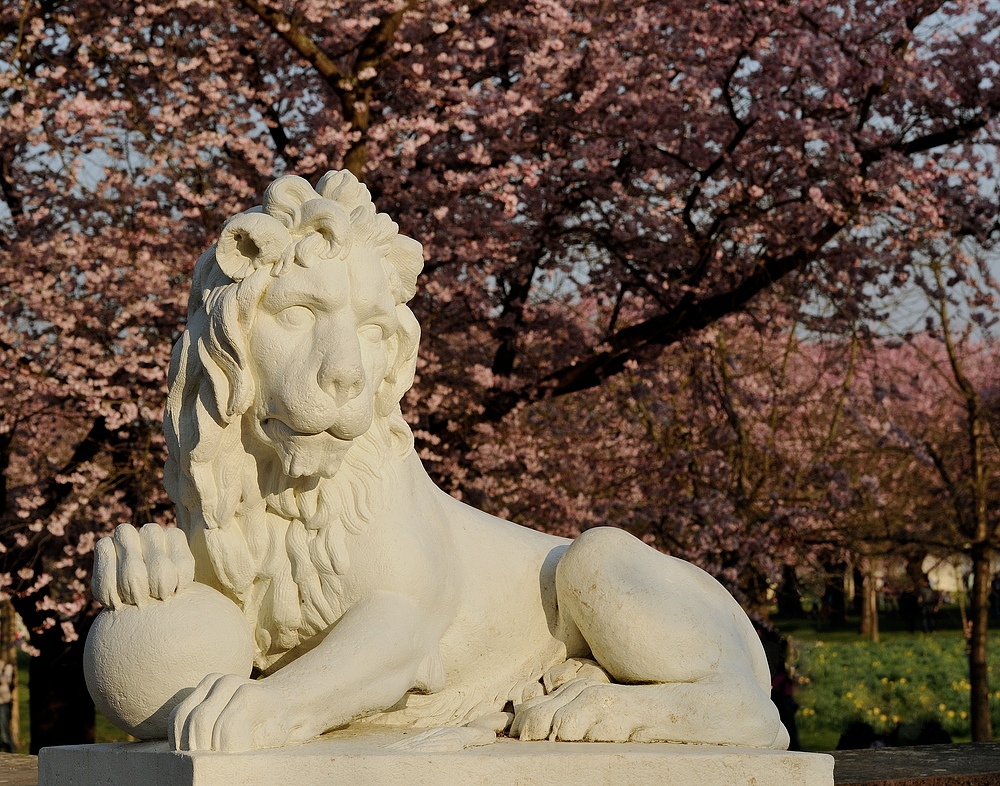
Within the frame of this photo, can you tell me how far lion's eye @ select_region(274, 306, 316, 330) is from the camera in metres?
2.80

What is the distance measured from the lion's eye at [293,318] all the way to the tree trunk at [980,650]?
8.87 metres

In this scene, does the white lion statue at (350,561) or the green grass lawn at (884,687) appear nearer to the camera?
the white lion statue at (350,561)

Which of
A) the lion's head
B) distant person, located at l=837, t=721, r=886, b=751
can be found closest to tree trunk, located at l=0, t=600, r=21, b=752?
distant person, located at l=837, t=721, r=886, b=751

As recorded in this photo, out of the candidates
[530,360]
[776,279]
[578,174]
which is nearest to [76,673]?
[530,360]

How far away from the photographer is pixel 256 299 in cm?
279

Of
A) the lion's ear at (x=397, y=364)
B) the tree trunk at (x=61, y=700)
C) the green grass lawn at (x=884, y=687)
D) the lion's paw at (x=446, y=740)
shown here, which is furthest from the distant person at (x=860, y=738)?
the lion's ear at (x=397, y=364)

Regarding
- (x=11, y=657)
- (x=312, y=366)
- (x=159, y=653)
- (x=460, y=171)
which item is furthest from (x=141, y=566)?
(x=11, y=657)

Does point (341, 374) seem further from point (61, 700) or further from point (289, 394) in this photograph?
point (61, 700)

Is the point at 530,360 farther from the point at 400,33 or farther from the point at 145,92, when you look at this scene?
the point at 145,92

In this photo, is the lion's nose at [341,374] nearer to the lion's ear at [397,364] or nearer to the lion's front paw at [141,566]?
the lion's ear at [397,364]

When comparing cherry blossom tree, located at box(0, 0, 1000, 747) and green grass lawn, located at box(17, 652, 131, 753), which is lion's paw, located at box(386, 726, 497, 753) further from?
green grass lawn, located at box(17, 652, 131, 753)

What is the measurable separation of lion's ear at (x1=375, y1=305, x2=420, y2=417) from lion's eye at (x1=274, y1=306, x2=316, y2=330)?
28 cm

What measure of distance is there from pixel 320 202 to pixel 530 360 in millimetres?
6711

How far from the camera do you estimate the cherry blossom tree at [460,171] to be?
7977 millimetres
